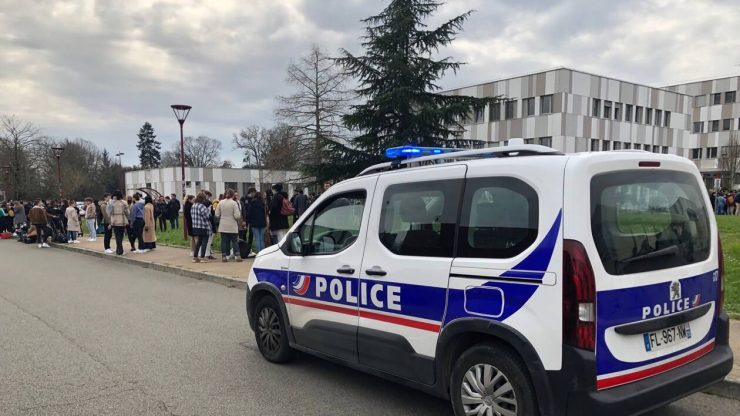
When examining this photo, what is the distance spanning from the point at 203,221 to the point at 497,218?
33.5 ft

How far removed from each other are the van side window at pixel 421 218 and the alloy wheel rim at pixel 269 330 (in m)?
1.84

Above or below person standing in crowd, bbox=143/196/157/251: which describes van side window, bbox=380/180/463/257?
above

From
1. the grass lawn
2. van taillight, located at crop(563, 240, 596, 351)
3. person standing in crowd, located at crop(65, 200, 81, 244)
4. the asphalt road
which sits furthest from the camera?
person standing in crowd, located at crop(65, 200, 81, 244)

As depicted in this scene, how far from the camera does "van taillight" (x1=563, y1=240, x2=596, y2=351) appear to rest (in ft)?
9.14

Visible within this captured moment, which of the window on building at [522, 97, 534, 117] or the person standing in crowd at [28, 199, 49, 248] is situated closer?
the person standing in crowd at [28, 199, 49, 248]

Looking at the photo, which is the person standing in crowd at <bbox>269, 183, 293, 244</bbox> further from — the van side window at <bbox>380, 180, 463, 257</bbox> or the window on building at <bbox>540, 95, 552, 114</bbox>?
the window on building at <bbox>540, 95, 552, 114</bbox>

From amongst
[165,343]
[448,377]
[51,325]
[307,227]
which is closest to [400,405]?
[448,377]

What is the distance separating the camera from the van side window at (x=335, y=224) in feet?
14.0

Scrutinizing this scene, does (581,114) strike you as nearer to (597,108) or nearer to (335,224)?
(597,108)

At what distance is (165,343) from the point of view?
591cm

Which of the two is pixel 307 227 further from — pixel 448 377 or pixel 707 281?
pixel 707 281

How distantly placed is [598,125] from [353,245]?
39.5 metres

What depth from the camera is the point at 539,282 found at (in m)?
2.91

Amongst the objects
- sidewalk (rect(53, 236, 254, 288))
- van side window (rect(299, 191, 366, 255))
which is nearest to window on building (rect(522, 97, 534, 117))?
sidewalk (rect(53, 236, 254, 288))
